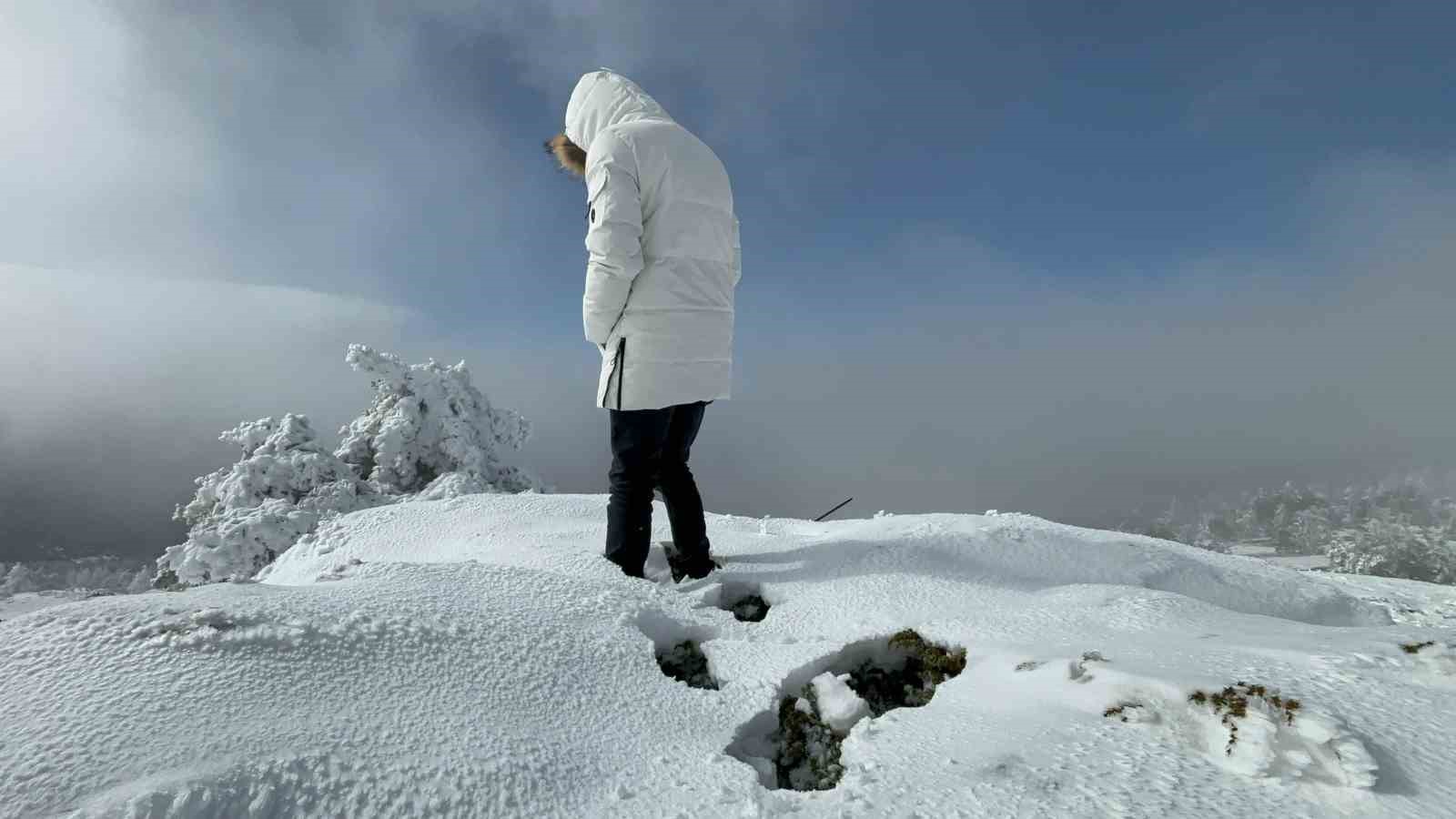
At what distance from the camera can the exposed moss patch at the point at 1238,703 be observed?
1862 millimetres

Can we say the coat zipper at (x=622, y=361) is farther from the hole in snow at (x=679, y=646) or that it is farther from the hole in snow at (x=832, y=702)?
the hole in snow at (x=832, y=702)

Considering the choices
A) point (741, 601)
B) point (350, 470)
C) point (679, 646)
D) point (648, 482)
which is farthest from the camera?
point (350, 470)

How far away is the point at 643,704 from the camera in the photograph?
2.53 m

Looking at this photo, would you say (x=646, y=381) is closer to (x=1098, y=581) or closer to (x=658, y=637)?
(x=658, y=637)

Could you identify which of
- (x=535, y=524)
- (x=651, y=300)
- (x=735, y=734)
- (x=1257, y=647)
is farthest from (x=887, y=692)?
(x=535, y=524)

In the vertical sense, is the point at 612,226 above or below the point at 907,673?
above

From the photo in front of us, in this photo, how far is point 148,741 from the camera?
168cm

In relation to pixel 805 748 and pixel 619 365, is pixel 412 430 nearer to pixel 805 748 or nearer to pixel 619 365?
pixel 619 365

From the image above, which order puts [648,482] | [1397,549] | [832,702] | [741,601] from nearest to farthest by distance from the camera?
[832,702] → [741,601] → [648,482] → [1397,549]

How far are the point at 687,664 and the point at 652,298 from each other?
2.00m

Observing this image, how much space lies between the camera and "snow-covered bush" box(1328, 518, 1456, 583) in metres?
7.10

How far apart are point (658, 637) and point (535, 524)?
2465mm

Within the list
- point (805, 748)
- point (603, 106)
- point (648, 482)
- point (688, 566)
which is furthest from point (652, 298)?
point (805, 748)

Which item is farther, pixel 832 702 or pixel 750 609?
pixel 750 609
